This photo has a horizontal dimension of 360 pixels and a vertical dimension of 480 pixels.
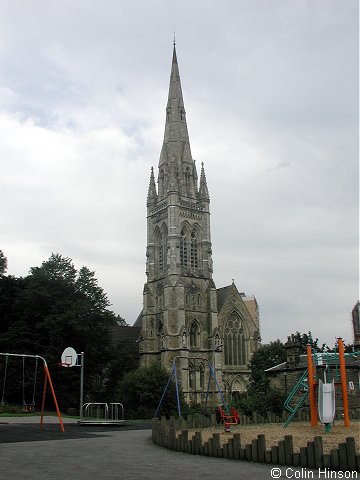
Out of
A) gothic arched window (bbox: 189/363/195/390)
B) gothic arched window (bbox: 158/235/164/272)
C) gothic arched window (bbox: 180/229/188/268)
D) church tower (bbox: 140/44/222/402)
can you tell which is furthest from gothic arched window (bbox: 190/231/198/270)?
gothic arched window (bbox: 189/363/195/390)

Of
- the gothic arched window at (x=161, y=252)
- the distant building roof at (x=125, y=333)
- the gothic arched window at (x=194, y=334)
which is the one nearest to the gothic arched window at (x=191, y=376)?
the gothic arched window at (x=194, y=334)

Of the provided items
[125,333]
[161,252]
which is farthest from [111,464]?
[125,333]

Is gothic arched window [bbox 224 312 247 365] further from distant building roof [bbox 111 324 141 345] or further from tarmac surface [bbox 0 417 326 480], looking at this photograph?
tarmac surface [bbox 0 417 326 480]

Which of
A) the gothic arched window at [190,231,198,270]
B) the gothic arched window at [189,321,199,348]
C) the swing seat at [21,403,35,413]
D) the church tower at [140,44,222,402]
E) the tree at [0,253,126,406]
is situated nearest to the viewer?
the swing seat at [21,403,35,413]

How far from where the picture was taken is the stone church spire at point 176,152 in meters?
78.0

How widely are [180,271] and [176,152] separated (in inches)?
713

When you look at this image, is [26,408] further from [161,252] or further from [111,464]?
[161,252]

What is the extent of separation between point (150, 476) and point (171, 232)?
205ft

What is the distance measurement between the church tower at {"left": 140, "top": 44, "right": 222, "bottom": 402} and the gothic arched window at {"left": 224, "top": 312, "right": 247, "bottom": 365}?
3.44 meters

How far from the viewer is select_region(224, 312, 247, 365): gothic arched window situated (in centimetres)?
7356

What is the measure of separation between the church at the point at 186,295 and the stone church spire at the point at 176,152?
14 cm

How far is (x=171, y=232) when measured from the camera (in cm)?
7306

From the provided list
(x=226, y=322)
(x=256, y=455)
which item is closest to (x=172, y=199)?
(x=226, y=322)

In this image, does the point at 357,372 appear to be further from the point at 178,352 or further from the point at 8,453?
the point at 178,352
